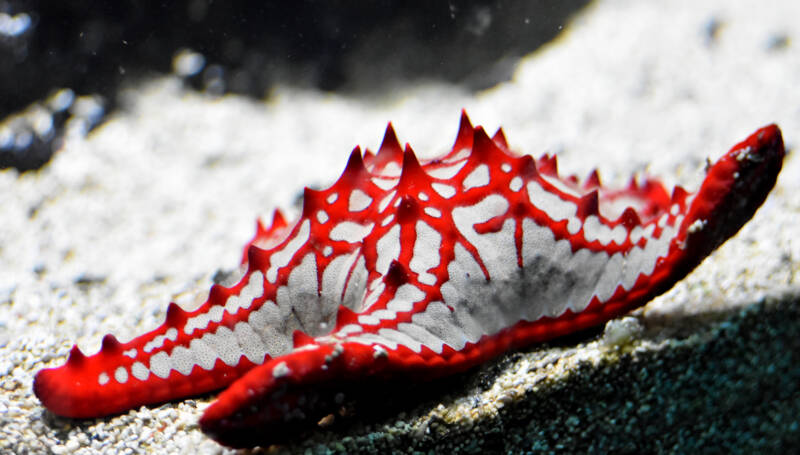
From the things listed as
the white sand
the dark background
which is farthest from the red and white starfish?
the dark background

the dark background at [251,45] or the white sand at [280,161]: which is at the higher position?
the dark background at [251,45]

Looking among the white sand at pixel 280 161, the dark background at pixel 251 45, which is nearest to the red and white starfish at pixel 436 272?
the white sand at pixel 280 161

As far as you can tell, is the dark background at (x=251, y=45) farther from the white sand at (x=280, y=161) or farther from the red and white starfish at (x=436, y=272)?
the red and white starfish at (x=436, y=272)

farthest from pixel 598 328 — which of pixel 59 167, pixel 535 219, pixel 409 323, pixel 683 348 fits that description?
pixel 59 167

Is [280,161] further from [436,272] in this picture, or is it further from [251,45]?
[436,272]

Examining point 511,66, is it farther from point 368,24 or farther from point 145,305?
point 145,305
